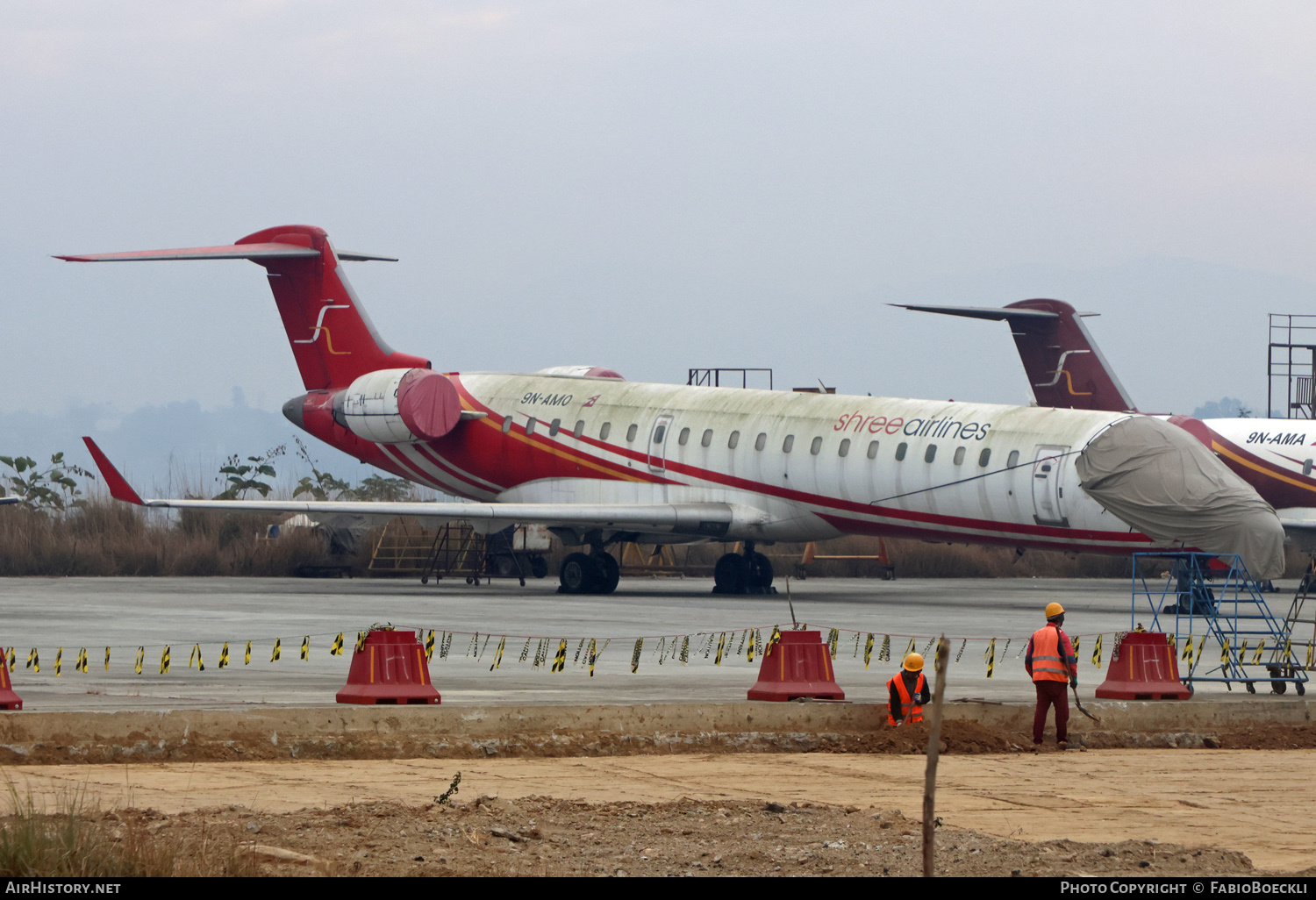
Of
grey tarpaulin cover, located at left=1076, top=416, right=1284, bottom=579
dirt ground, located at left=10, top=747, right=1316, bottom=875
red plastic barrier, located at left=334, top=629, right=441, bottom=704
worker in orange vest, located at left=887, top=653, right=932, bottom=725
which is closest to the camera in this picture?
dirt ground, located at left=10, top=747, right=1316, bottom=875

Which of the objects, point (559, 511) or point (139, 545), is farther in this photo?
point (139, 545)

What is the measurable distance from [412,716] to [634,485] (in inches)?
863

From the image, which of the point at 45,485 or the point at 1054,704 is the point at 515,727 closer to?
the point at 1054,704

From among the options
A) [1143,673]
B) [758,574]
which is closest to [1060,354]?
[758,574]

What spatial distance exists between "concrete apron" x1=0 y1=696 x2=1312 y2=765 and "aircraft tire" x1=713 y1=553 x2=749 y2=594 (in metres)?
19.8

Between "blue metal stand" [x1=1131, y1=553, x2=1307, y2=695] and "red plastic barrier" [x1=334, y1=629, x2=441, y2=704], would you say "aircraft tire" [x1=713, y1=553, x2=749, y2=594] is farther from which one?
"red plastic barrier" [x1=334, y1=629, x2=441, y2=704]

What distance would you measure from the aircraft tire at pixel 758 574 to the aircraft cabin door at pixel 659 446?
2.45 meters

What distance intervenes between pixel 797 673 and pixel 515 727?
2826mm

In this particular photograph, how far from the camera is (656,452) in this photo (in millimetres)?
34344

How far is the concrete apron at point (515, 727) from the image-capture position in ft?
38.9

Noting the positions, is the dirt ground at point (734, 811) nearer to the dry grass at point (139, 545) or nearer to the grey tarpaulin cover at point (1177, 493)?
the grey tarpaulin cover at point (1177, 493)

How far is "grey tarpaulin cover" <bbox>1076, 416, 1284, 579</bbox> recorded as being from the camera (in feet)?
82.8

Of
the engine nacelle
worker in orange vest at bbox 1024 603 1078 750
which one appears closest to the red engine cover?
the engine nacelle
